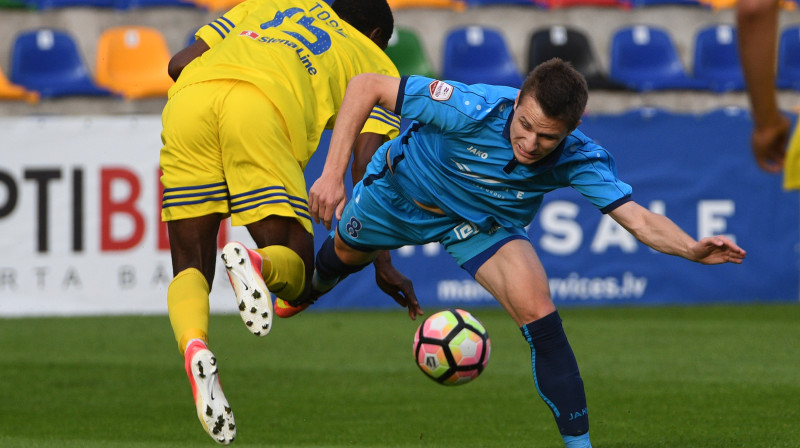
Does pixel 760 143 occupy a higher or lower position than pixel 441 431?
higher

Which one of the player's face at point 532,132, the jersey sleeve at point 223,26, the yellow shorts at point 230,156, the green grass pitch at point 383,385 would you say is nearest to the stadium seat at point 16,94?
the green grass pitch at point 383,385

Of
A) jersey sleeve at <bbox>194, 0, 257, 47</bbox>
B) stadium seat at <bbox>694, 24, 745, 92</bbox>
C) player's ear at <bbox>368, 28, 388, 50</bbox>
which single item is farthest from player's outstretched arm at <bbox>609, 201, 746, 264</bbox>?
stadium seat at <bbox>694, 24, 745, 92</bbox>

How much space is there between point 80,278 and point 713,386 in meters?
5.90

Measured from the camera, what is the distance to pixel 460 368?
558 cm

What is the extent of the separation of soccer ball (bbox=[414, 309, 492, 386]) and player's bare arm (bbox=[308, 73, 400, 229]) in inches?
43.6

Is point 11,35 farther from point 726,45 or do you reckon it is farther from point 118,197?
point 726,45

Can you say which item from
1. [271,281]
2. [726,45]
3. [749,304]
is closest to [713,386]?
[271,281]

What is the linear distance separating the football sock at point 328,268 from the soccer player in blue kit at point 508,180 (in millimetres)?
893

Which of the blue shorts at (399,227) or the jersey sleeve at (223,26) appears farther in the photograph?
the jersey sleeve at (223,26)

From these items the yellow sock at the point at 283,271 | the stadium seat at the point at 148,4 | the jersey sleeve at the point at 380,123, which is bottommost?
the yellow sock at the point at 283,271

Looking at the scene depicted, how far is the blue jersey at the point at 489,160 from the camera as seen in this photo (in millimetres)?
4844

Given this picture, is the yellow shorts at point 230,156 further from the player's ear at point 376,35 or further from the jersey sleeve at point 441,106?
the player's ear at point 376,35

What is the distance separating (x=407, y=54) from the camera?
1314 cm

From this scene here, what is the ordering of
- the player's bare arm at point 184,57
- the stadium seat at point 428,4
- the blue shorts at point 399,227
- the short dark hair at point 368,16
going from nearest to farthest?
1. the blue shorts at point 399,227
2. the player's bare arm at point 184,57
3. the short dark hair at point 368,16
4. the stadium seat at point 428,4
